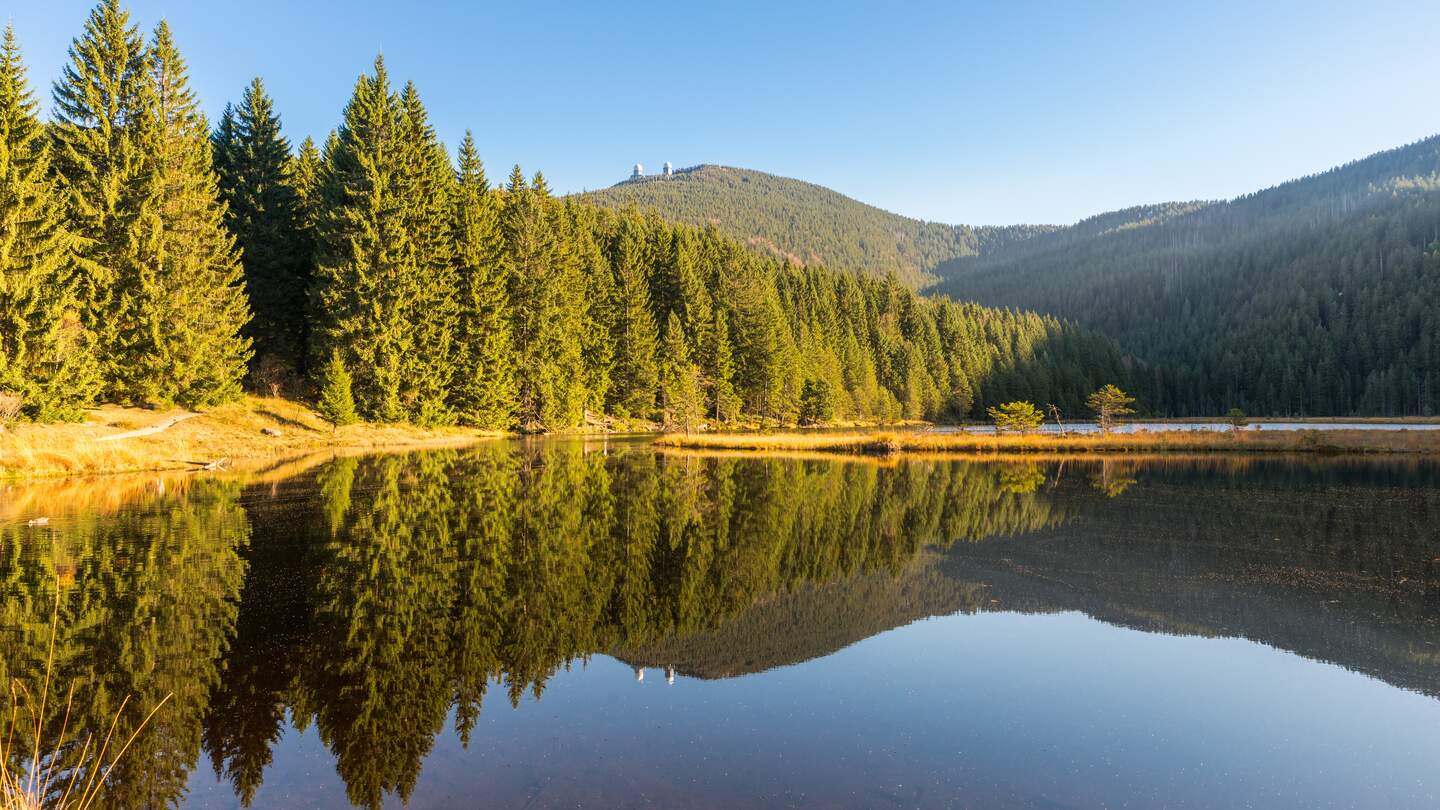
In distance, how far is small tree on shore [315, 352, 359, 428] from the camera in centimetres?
4144

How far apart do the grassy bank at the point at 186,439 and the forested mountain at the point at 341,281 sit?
1365 millimetres

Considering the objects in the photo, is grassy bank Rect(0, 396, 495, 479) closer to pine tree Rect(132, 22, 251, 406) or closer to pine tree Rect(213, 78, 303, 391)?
pine tree Rect(132, 22, 251, 406)

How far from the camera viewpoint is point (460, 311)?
5359 cm

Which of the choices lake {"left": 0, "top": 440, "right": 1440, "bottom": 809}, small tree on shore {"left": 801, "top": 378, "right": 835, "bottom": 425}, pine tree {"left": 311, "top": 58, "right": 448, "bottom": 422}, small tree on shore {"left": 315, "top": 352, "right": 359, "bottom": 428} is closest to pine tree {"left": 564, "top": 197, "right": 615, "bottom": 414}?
pine tree {"left": 311, "top": 58, "right": 448, "bottom": 422}

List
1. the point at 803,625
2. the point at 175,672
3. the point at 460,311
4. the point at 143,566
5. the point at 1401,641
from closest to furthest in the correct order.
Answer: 1. the point at 175,672
2. the point at 1401,641
3. the point at 803,625
4. the point at 143,566
5. the point at 460,311

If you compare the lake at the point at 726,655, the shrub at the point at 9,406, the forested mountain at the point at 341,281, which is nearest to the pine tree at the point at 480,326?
the forested mountain at the point at 341,281

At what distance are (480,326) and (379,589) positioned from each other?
46532 millimetres

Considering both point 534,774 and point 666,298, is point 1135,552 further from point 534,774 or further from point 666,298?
point 666,298

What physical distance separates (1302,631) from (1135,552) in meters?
4.89

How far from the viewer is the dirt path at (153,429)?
28334 mm

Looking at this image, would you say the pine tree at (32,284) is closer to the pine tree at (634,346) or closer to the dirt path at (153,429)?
the dirt path at (153,429)

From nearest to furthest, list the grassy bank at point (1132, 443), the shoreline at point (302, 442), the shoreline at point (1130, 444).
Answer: the shoreline at point (302, 442) < the shoreline at point (1130, 444) < the grassy bank at point (1132, 443)

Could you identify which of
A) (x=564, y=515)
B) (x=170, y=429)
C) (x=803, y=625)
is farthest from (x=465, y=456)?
(x=803, y=625)

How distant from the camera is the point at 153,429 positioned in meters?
32.3
